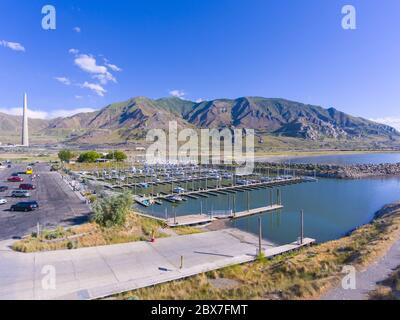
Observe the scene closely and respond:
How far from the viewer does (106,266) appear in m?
16.0

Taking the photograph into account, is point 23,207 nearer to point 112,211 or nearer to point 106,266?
point 112,211

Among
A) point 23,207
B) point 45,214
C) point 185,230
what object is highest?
point 23,207

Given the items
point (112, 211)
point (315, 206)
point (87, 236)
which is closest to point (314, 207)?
point (315, 206)

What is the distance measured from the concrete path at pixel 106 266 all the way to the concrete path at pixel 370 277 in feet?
24.0

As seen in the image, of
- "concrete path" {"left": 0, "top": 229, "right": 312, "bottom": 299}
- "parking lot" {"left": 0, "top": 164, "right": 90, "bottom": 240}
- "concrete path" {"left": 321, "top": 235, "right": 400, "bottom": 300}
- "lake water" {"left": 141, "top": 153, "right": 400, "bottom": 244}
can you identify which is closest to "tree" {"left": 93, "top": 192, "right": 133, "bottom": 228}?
"parking lot" {"left": 0, "top": 164, "right": 90, "bottom": 240}

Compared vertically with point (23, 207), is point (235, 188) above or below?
below

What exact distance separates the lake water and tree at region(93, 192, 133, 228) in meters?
10.0

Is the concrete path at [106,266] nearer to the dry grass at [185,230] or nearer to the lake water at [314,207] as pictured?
the dry grass at [185,230]

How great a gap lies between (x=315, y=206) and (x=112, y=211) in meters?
34.6

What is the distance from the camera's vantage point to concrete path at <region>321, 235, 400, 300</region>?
10.5 m

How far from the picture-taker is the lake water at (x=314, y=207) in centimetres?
3266

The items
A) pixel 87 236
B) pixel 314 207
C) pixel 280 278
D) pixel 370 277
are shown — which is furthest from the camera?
pixel 314 207
